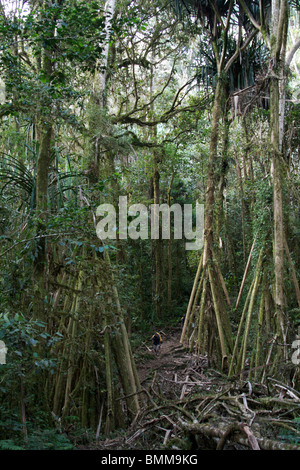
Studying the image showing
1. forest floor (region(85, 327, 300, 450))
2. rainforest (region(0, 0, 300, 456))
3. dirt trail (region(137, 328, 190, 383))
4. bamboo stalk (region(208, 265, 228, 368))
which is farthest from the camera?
dirt trail (region(137, 328, 190, 383))

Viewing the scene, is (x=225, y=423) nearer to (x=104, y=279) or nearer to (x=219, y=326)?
(x=104, y=279)

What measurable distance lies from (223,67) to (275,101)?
2.95m

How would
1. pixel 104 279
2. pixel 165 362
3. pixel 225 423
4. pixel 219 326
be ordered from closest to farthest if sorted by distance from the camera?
pixel 225 423 < pixel 104 279 < pixel 219 326 < pixel 165 362

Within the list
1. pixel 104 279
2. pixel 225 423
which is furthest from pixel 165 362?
pixel 225 423

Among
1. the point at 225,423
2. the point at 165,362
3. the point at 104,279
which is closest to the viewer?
the point at 225,423

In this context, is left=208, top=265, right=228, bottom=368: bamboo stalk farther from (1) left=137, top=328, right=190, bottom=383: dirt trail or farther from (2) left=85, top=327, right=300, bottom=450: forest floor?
(2) left=85, top=327, right=300, bottom=450: forest floor

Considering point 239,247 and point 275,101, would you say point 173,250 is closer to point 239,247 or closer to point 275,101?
point 239,247

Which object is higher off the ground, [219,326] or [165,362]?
[219,326]

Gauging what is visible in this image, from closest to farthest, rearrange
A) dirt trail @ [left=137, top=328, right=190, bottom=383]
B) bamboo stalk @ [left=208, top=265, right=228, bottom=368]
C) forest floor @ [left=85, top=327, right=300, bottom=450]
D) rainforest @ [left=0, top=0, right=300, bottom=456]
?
forest floor @ [left=85, top=327, right=300, bottom=450], rainforest @ [left=0, top=0, right=300, bottom=456], bamboo stalk @ [left=208, top=265, right=228, bottom=368], dirt trail @ [left=137, top=328, right=190, bottom=383]

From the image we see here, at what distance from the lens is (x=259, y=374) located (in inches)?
206

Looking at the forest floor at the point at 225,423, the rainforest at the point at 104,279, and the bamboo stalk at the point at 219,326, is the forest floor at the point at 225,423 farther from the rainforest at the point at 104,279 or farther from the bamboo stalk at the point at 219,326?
the bamboo stalk at the point at 219,326

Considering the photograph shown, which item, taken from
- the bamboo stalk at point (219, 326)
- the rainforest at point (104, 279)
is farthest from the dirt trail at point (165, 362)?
the bamboo stalk at point (219, 326)

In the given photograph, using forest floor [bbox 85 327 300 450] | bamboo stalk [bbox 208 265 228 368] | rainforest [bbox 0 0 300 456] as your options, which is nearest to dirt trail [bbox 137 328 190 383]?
rainforest [bbox 0 0 300 456]
